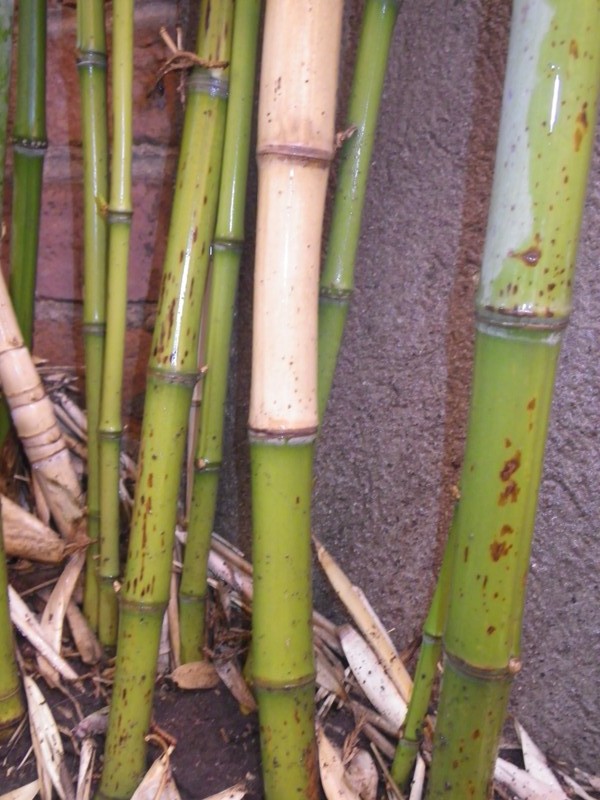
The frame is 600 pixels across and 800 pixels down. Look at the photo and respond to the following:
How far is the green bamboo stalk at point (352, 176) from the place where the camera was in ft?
1.92

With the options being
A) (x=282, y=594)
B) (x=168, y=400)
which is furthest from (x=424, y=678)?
Result: (x=168, y=400)

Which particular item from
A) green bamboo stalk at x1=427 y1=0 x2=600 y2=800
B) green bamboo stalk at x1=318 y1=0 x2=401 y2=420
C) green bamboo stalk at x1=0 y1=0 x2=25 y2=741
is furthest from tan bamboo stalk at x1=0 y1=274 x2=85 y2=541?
green bamboo stalk at x1=427 y1=0 x2=600 y2=800

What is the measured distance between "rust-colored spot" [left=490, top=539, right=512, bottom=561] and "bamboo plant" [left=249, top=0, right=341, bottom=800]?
0.14 meters

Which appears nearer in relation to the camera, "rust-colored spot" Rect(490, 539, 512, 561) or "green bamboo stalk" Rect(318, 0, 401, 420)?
"rust-colored spot" Rect(490, 539, 512, 561)

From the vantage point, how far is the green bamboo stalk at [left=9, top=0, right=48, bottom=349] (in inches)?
28.9

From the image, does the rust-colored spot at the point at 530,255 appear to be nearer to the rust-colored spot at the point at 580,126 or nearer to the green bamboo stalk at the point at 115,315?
the rust-colored spot at the point at 580,126

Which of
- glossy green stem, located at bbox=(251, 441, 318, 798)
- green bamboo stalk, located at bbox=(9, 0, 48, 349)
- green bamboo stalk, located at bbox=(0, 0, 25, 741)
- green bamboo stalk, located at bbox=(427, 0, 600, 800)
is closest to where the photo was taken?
green bamboo stalk, located at bbox=(427, 0, 600, 800)

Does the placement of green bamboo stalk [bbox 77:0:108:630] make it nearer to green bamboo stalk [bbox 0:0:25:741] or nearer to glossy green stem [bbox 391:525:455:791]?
green bamboo stalk [bbox 0:0:25:741]

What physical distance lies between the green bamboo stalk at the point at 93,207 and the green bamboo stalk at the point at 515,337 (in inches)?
14.5

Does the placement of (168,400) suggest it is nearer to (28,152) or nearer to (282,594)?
(282,594)

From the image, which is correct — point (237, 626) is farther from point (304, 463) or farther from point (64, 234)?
point (64, 234)

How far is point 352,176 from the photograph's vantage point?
2.00ft

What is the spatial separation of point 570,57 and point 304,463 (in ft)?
0.96

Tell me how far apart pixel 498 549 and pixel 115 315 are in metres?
0.38
